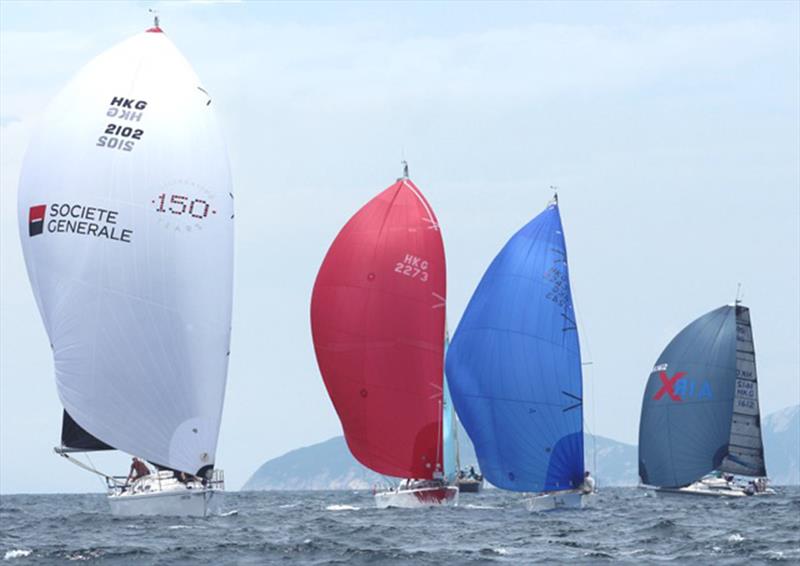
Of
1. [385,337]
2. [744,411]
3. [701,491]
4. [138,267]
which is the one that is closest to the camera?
[138,267]

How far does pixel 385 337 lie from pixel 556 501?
7.69 metres

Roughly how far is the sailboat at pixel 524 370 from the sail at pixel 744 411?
21.4m

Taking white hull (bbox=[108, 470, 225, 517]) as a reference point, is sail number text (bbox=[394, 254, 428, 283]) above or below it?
above

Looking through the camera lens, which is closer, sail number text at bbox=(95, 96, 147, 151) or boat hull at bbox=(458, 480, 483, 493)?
sail number text at bbox=(95, 96, 147, 151)

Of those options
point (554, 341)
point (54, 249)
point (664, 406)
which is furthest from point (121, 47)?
point (664, 406)

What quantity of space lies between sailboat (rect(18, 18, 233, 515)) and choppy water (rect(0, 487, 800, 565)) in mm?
2437

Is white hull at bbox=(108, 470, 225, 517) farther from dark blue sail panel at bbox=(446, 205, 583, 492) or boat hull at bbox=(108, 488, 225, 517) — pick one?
dark blue sail panel at bbox=(446, 205, 583, 492)

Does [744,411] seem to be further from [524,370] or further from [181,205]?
[181,205]

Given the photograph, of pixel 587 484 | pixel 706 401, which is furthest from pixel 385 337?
pixel 706 401

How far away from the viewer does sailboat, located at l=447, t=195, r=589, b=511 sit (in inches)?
1934

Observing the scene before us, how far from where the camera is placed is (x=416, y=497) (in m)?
54.9

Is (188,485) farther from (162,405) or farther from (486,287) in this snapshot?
(486,287)

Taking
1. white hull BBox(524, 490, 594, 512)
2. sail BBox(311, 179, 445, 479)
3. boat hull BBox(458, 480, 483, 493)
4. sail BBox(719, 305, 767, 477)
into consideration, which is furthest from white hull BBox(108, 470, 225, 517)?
boat hull BBox(458, 480, 483, 493)

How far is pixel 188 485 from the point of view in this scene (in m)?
45.7
